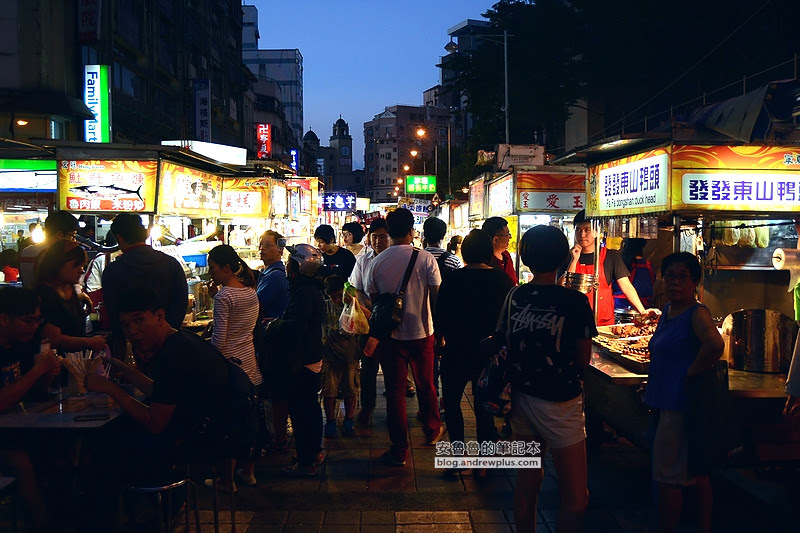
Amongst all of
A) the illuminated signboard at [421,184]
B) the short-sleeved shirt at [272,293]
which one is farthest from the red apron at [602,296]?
the illuminated signboard at [421,184]

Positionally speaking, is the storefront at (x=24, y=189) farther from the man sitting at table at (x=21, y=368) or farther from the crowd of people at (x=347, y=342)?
the man sitting at table at (x=21, y=368)

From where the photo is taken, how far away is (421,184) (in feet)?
155

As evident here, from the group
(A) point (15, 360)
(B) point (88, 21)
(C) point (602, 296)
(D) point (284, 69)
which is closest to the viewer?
(A) point (15, 360)

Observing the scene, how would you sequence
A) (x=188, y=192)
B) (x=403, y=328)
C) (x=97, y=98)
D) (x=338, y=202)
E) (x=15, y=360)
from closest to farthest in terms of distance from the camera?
(x=15, y=360) < (x=403, y=328) < (x=188, y=192) < (x=97, y=98) < (x=338, y=202)

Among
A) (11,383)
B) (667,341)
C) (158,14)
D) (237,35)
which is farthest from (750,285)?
(237,35)

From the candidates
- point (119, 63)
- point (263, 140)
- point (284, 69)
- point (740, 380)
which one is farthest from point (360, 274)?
point (284, 69)

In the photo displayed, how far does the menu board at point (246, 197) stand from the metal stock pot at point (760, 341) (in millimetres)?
9124

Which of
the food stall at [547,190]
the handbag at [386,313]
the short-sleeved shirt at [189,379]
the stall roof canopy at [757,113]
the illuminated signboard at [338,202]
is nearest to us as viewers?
the short-sleeved shirt at [189,379]

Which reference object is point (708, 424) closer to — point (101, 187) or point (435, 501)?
point (435, 501)

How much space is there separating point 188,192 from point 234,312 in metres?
5.20

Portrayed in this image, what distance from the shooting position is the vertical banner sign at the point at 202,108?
28.5m

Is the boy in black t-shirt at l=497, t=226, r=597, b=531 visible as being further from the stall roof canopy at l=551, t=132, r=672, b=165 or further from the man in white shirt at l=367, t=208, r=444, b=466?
the stall roof canopy at l=551, t=132, r=672, b=165

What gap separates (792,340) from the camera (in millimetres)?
5070

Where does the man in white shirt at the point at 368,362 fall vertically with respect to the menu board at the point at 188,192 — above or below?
below
